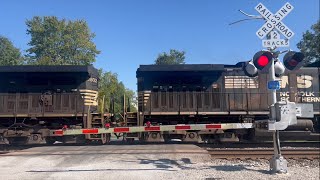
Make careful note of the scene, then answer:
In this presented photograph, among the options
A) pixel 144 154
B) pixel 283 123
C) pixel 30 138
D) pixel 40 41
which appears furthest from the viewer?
pixel 40 41

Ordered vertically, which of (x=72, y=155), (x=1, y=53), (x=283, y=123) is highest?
(x=1, y=53)

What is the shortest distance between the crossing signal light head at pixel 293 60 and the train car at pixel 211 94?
6.61m

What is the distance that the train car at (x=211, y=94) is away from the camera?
14703 mm

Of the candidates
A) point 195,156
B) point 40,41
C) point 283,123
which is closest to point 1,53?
point 40,41

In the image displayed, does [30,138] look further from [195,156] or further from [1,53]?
[1,53]

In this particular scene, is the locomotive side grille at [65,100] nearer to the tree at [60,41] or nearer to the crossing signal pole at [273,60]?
the crossing signal pole at [273,60]

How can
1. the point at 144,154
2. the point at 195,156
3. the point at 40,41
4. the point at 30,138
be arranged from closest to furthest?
the point at 195,156
the point at 144,154
the point at 30,138
the point at 40,41

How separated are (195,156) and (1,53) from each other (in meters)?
45.6

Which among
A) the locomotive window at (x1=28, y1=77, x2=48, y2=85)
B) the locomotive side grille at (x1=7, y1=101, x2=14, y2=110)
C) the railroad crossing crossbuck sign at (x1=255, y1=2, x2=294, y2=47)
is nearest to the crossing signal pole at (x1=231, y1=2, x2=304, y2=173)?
the railroad crossing crossbuck sign at (x1=255, y1=2, x2=294, y2=47)

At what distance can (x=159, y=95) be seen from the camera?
14.8 metres

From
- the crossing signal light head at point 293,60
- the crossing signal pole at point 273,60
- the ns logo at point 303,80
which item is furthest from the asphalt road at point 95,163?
the ns logo at point 303,80

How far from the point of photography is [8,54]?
154ft

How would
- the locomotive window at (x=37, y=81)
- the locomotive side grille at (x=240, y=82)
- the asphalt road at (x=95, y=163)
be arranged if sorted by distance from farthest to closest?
the locomotive window at (x=37, y=81), the locomotive side grille at (x=240, y=82), the asphalt road at (x=95, y=163)

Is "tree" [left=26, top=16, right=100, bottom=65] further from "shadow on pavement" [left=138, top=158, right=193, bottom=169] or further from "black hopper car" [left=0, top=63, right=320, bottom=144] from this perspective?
"shadow on pavement" [left=138, top=158, right=193, bottom=169]
